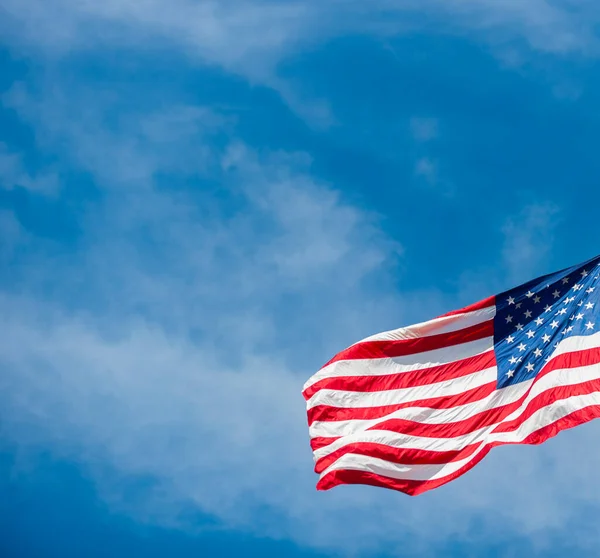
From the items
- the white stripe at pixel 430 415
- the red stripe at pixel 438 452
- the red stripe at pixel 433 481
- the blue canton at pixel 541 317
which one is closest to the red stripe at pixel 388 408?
the white stripe at pixel 430 415

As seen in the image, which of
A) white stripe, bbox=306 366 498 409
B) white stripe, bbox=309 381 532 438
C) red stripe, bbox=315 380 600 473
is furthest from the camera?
white stripe, bbox=306 366 498 409

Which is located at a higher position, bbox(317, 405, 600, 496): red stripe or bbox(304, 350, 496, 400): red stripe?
bbox(304, 350, 496, 400): red stripe

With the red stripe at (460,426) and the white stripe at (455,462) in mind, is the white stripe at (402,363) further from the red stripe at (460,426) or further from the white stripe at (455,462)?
the white stripe at (455,462)

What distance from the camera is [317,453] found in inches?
1394

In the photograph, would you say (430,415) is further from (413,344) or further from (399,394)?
(413,344)

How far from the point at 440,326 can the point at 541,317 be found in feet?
9.72

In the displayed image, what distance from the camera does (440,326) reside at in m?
35.7

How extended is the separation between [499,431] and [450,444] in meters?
1.59

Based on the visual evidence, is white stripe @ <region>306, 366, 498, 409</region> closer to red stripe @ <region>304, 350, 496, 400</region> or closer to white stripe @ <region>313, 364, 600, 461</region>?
red stripe @ <region>304, 350, 496, 400</region>

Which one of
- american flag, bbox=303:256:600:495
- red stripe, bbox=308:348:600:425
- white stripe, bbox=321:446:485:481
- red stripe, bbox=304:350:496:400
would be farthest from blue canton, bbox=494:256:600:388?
white stripe, bbox=321:446:485:481

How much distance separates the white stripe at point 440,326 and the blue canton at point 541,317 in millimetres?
409

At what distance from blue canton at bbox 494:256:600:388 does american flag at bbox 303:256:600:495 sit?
0.09ft

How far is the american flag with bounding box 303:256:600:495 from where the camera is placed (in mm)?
32625

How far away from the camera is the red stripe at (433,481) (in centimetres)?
3138
